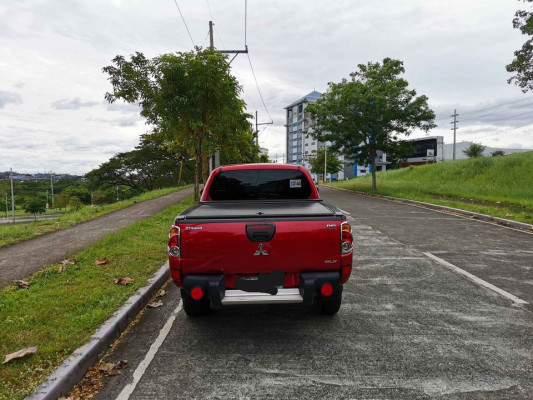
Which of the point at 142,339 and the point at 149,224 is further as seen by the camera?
the point at 149,224

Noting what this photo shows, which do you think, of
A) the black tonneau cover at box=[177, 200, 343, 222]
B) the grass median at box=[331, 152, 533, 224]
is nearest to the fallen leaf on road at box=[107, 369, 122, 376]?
the black tonneau cover at box=[177, 200, 343, 222]

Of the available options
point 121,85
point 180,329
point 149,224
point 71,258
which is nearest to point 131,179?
point 121,85

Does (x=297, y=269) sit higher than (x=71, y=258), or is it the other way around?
(x=297, y=269)

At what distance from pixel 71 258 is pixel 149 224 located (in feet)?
12.4

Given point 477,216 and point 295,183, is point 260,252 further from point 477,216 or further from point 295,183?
point 477,216

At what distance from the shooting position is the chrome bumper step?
11.0ft

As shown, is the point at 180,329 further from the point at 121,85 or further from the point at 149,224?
the point at 121,85

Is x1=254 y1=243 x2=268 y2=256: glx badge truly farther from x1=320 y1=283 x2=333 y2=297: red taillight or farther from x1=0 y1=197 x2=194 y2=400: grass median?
x1=0 y1=197 x2=194 y2=400: grass median

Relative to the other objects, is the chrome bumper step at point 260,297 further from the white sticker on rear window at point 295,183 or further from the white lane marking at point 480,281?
the white lane marking at point 480,281

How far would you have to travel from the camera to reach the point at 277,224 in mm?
3426

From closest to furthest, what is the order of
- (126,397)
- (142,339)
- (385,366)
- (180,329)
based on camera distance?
(126,397) → (385,366) → (142,339) → (180,329)

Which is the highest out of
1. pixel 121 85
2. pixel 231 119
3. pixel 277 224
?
pixel 121 85

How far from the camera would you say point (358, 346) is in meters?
3.47

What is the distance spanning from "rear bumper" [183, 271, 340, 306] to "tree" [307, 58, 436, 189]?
2156 centimetres
